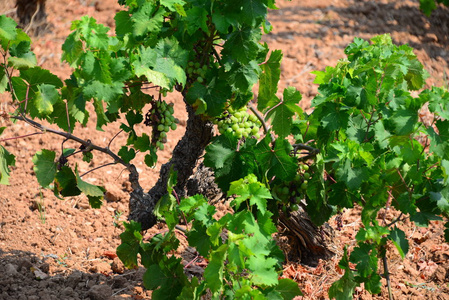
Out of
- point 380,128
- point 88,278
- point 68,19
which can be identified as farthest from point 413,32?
point 88,278

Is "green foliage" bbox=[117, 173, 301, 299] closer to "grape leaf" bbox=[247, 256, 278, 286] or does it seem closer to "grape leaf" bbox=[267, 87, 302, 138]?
"grape leaf" bbox=[247, 256, 278, 286]

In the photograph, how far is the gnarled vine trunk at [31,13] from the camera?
523 centimetres

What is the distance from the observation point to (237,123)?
2.16 metres

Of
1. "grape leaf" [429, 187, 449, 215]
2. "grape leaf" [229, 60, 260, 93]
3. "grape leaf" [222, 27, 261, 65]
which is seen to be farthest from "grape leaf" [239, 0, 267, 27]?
"grape leaf" [429, 187, 449, 215]

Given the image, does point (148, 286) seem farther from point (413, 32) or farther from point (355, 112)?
point (413, 32)

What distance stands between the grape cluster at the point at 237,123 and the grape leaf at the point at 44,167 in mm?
697

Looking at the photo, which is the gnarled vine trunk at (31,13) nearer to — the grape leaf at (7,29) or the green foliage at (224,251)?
the grape leaf at (7,29)

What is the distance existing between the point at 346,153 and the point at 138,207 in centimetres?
119

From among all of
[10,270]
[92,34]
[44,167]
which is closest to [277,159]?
[92,34]

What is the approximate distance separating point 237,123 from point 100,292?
3.89ft

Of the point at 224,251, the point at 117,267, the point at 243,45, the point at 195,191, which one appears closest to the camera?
the point at 224,251

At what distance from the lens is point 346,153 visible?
76.1 inches

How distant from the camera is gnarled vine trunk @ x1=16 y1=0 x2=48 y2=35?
523 centimetres

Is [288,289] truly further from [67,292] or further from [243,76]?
[67,292]
